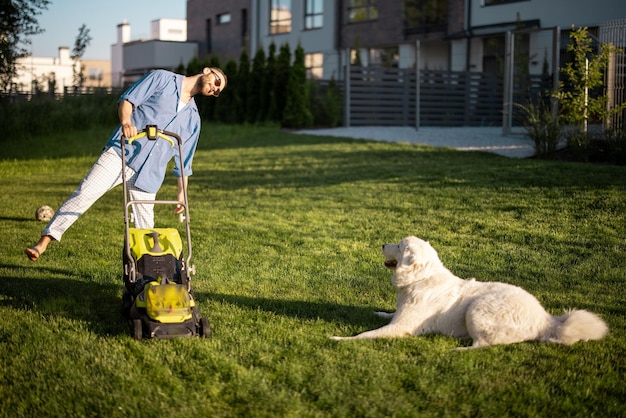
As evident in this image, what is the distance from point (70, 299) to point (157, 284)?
4.03 ft

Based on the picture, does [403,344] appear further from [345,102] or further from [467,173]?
[345,102]

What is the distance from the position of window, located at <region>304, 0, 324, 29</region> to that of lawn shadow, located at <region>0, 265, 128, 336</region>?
29.3 m

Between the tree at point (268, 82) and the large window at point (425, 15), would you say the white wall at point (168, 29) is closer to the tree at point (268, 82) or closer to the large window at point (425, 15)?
the large window at point (425, 15)

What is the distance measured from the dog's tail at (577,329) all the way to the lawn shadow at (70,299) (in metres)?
2.70

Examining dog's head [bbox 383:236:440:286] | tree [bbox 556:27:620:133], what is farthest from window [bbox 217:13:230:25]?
dog's head [bbox 383:236:440:286]

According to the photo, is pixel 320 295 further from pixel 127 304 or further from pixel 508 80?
pixel 508 80

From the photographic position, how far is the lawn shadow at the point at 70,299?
493 centimetres

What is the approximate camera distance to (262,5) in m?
37.5

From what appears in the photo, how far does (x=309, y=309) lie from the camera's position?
209 inches

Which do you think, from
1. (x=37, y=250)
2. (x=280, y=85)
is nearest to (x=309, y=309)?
(x=37, y=250)

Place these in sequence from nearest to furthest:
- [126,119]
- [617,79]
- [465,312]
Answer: [465,312], [126,119], [617,79]

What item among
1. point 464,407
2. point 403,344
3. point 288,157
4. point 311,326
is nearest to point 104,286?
point 311,326

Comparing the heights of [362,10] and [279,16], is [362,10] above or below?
below

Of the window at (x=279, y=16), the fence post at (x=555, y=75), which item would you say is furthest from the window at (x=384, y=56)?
the fence post at (x=555, y=75)
